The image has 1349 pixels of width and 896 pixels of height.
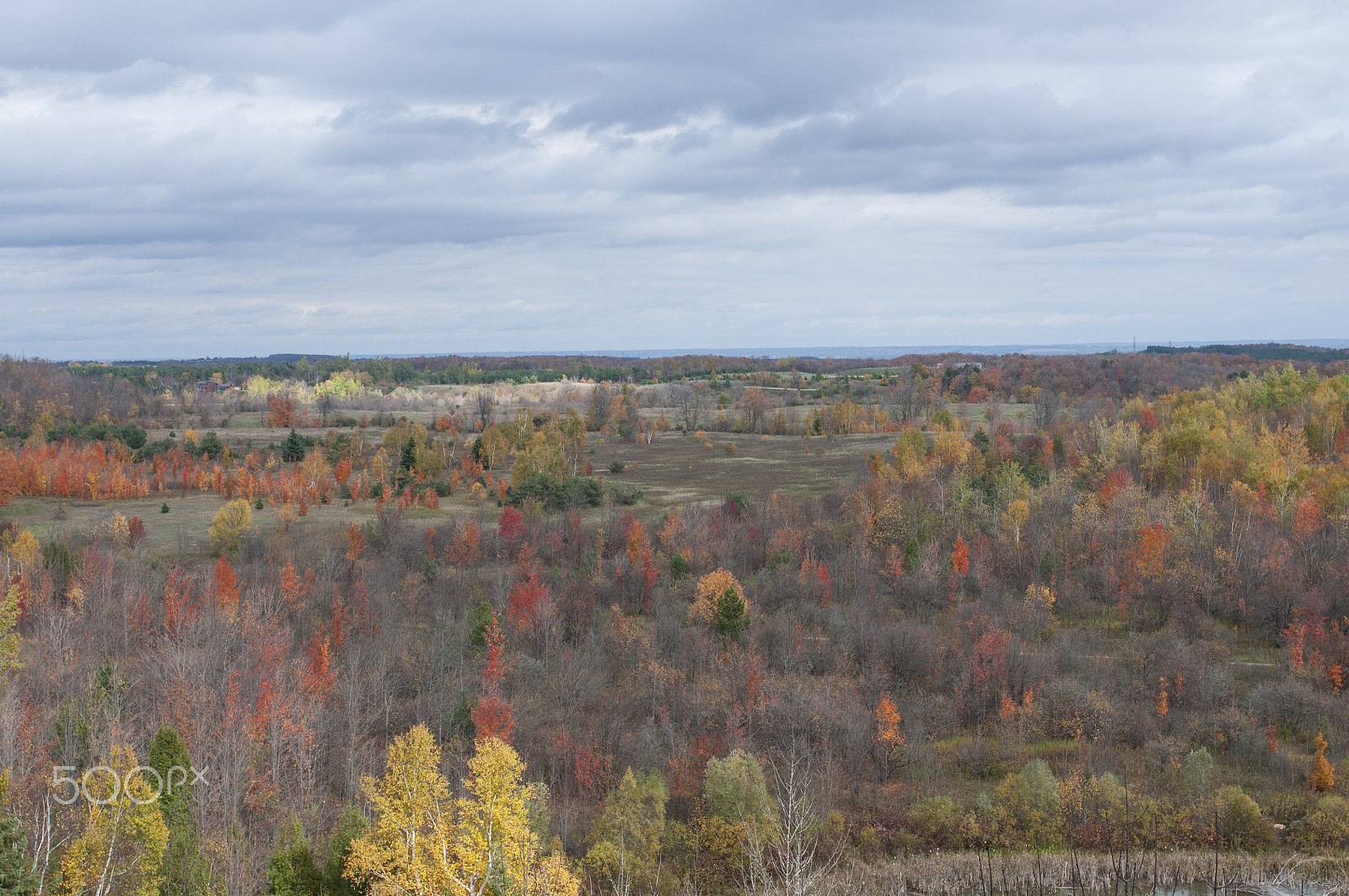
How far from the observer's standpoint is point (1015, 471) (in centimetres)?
8762

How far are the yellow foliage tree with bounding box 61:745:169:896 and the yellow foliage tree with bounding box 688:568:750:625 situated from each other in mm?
36333

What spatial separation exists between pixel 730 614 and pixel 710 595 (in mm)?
3916

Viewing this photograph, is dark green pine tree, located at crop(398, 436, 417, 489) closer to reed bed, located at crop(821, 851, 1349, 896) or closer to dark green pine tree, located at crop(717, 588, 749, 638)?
dark green pine tree, located at crop(717, 588, 749, 638)

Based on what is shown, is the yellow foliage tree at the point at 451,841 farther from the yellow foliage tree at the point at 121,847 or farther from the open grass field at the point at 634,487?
the open grass field at the point at 634,487

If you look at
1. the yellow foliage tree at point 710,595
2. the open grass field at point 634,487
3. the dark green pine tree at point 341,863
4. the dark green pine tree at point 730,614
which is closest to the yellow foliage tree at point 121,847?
the dark green pine tree at point 341,863

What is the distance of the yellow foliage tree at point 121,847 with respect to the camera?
23359mm

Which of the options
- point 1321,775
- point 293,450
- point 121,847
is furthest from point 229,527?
point 1321,775

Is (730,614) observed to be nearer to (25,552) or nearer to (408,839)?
(408,839)

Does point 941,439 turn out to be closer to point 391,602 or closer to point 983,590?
point 983,590

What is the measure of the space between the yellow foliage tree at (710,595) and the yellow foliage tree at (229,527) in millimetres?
41537

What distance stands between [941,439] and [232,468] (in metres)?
86.8

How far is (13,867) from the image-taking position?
Answer: 20.7 metres

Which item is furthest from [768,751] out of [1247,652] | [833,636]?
[1247,652]

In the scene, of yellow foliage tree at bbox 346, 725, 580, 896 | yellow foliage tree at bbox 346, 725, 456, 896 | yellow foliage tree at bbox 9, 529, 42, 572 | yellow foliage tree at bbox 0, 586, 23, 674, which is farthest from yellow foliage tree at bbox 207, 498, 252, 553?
yellow foliage tree at bbox 346, 725, 580, 896
